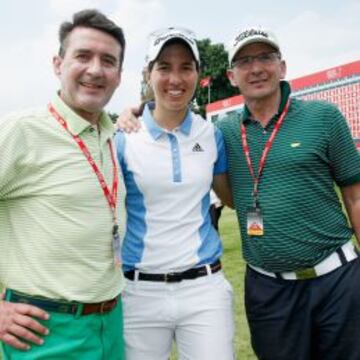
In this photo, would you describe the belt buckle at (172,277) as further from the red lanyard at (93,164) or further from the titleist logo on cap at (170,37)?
the titleist logo on cap at (170,37)

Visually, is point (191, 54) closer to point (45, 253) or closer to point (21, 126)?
point (21, 126)

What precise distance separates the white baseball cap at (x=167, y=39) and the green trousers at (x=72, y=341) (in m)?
1.49

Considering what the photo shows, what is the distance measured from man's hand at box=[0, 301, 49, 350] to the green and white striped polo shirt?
8 cm

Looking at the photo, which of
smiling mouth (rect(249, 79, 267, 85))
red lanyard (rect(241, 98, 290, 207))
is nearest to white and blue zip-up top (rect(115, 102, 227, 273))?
red lanyard (rect(241, 98, 290, 207))

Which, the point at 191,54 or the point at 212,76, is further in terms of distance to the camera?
the point at 212,76

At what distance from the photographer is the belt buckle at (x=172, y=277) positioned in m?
3.16

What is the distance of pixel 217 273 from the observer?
3271mm

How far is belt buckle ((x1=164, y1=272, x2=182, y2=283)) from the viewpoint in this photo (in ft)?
10.4

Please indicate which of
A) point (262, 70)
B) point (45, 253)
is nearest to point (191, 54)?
point (262, 70)

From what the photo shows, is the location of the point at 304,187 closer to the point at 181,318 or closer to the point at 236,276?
the point at 181,318

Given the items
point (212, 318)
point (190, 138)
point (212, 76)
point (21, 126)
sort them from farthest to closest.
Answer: point (212, 76) < point (190, 138) < point (212, 318) < point (21, 126)

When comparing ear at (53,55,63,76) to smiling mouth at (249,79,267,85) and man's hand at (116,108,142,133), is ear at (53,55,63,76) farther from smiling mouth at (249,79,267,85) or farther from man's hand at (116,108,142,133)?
smiling mouth at (249,79,267,85)

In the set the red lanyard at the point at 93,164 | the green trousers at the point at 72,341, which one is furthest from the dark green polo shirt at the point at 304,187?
the green trousers at the point at 72,341

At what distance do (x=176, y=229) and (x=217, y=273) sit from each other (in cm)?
36
